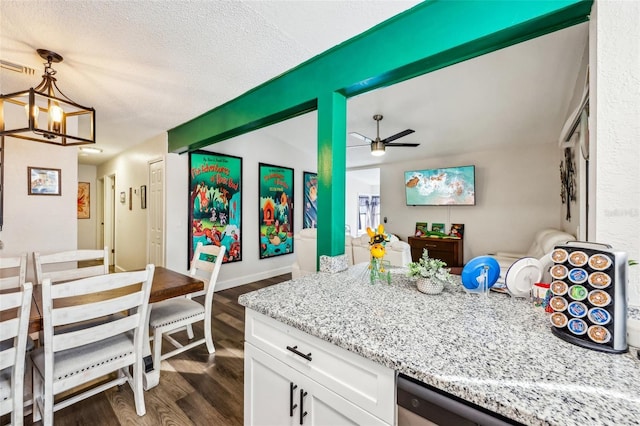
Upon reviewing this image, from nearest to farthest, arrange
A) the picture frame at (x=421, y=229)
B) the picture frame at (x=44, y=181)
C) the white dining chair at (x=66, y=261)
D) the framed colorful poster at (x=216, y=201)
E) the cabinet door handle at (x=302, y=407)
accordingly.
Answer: the cabinet door handle at (x=302, y=407), the white dining chair at (x=66, y=261), the picture frame at (x=44, y=181), the framed colorful poster at (x=216, y=201), the picture frame at (x=421, y=229)

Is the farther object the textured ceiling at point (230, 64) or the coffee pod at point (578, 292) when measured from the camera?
the textured ceiling at point (230, 64)

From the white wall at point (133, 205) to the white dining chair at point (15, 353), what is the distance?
8.81 feet

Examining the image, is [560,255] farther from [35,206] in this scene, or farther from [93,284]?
[35,206]

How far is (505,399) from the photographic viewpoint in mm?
576

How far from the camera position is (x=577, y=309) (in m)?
0.79

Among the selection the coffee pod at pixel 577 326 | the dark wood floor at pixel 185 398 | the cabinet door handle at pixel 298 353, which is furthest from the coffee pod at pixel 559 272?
the dark wood floor at pixel 185 398

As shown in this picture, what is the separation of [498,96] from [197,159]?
397 cm

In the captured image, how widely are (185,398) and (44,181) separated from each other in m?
2.64

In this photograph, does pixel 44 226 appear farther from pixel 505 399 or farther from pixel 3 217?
pixel 505 399

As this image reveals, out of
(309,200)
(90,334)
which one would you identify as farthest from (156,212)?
(90,334)

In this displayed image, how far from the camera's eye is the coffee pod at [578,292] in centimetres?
78

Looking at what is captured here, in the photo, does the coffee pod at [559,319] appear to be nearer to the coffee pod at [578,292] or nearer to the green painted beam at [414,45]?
the coffee pod at [578,292]

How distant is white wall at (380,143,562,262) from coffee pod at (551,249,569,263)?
4.23m

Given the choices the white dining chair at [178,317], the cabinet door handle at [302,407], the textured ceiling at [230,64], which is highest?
the textured ceiling at [230,64]
